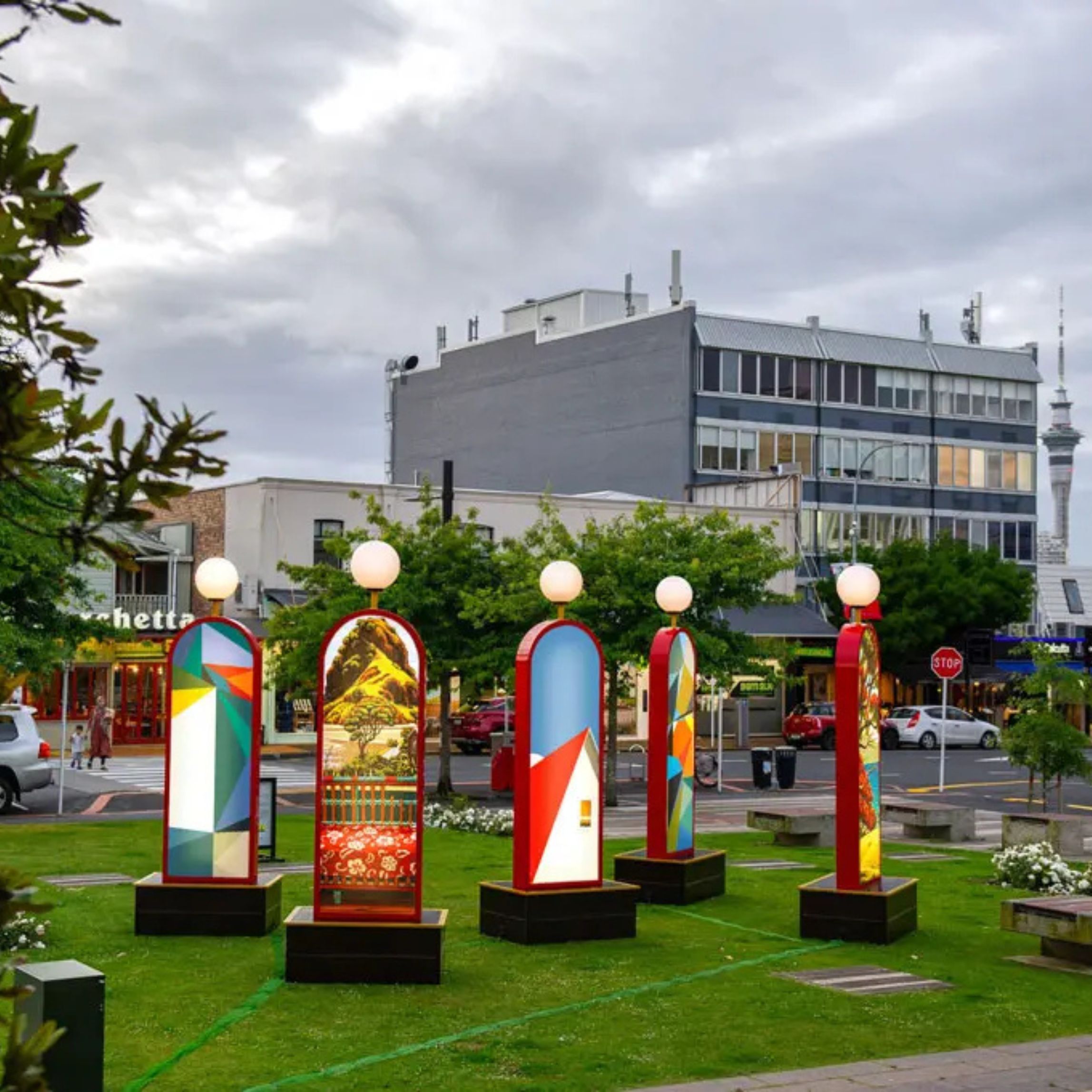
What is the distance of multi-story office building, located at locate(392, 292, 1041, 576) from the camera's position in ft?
212

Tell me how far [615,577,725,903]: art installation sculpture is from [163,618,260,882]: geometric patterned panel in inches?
154

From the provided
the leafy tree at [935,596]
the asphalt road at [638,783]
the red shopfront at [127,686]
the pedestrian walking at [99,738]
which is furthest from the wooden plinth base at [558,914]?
the leafy tree at [935,596]

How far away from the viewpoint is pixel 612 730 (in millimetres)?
31641

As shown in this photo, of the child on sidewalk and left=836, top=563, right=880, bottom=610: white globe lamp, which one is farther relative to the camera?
the child on sidewalk

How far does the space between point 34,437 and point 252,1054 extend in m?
7.18

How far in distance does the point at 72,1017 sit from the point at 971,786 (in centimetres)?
3232

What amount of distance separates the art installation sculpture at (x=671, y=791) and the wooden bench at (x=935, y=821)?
8.44 metres

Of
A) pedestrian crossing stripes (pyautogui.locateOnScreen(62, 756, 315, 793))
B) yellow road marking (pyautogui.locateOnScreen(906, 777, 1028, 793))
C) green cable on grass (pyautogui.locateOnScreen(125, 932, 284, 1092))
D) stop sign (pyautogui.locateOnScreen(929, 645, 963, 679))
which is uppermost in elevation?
stop sign (pyautogui.locateOnScreen(929, 645, 963, 679))

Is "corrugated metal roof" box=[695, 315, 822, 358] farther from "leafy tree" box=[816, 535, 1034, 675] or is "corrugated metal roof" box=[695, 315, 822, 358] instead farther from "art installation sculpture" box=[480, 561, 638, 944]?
"art installation sculpture" box=[480, 561, 638, 944]

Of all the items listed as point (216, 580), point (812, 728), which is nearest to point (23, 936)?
point (216, 580)

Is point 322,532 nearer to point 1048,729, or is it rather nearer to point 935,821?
point 935,821

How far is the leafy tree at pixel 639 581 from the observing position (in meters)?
29.9

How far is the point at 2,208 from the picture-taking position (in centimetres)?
323

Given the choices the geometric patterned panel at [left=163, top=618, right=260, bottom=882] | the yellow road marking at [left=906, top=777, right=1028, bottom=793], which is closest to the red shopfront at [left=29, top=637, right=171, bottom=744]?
the yellow road marking at [left=906, top=777, right=1028, bottom=793]
